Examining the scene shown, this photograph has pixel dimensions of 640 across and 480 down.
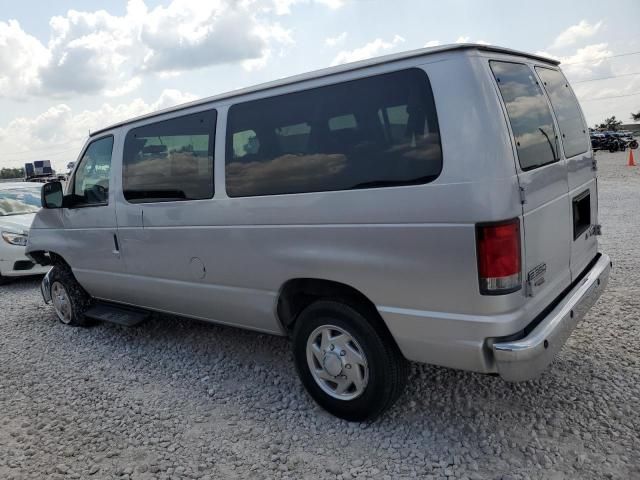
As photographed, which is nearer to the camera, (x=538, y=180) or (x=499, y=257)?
(x=499, y=257)

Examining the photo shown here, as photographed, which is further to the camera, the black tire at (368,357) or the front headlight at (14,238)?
the front headlight at (14,238)

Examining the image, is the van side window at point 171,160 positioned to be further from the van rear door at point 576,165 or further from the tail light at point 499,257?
the van rear door at point 576,165

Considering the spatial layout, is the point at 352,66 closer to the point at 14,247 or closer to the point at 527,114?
the point at 527,114

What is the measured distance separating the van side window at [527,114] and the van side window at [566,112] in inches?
7.9

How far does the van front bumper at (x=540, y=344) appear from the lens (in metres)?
2.55

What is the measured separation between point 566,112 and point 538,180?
1.13 meters

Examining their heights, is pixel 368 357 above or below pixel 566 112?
below

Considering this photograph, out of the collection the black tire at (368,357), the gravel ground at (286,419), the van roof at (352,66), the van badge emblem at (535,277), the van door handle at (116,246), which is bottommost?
the gravel ground at (286,419)

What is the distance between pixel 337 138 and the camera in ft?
9.98

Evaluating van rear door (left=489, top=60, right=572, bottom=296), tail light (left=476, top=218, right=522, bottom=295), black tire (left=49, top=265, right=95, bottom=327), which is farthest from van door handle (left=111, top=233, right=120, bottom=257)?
van rear door (left=489, top=60, right=572, bottom=296)

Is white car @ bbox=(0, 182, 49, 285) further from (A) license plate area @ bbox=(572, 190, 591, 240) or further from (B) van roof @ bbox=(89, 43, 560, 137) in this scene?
(A) license plate area @ bbox=(572, 190, 591, 240)

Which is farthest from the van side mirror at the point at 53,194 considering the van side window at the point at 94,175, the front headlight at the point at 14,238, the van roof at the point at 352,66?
the front headlight at the point at 14,238

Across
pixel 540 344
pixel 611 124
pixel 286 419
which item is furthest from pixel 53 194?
pixel 611 124

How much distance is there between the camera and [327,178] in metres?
3.07
